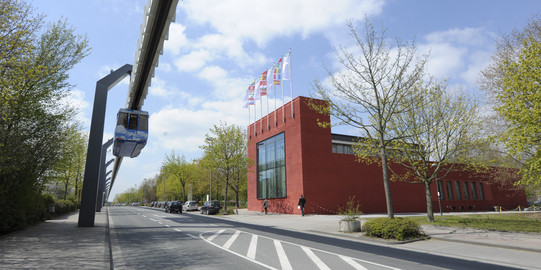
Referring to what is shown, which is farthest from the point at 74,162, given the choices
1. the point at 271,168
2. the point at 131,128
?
the point at 271,168

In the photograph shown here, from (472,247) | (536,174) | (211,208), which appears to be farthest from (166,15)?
(211,208)

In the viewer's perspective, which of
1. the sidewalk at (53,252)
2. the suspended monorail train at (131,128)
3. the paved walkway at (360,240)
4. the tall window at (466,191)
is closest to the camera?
the sidewalk at (53,252)

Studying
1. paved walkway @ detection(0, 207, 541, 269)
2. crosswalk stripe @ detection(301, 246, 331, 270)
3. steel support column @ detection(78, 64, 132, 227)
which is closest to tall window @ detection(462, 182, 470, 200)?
paved walkway @ detection(0, 207, 541, 269)

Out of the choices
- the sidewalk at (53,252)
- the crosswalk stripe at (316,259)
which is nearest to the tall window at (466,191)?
the crosswalk stripe at (316,259)

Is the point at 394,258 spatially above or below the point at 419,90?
below

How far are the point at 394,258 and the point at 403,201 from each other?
89.6 ft

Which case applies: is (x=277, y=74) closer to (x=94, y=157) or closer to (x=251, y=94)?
(x=251, y=94)

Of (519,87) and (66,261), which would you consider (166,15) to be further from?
(519,87)

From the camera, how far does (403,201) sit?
108 feet

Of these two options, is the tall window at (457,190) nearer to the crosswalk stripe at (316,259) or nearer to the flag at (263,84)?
the flag at (263,84)

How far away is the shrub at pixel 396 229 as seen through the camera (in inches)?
471

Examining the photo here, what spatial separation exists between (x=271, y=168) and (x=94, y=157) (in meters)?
20.6

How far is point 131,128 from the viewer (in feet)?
66.1

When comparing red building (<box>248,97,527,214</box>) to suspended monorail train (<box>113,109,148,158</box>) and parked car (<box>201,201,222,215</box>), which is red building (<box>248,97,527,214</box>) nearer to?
parked car (<box>201,201,222,215</box>)
